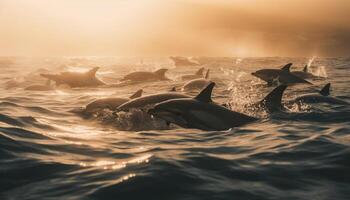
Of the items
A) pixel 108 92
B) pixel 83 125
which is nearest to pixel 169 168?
pixel 83 125

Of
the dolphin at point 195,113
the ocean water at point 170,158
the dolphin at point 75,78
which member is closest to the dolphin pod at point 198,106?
the dolphin at point 195,113

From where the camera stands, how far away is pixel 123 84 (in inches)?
1203

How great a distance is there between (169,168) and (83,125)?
259 inches

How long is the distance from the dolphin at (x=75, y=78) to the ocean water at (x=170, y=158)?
11308 millimetres

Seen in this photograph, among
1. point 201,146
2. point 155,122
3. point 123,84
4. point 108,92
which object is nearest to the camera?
point 201,146

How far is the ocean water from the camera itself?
742 cm

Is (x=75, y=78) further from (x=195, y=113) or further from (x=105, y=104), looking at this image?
(x=195, y=113)

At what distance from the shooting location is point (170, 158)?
377 inches

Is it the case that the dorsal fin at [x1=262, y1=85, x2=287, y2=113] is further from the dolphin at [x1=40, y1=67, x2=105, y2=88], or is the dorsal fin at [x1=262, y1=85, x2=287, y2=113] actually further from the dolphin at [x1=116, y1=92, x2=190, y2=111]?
the dolphin at [x1=40, y1=67, x2=105, y2=88]

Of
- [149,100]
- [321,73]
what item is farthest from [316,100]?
[321,73]

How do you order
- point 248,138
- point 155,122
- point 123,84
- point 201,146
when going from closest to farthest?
1. point 201,146
2. point 248,138
3. point 155,122
4. point 123,84

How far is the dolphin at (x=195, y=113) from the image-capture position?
13.2 m

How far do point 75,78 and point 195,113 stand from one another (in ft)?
52.4

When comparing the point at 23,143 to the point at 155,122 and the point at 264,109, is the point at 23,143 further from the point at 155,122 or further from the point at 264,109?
the point at 264,109
